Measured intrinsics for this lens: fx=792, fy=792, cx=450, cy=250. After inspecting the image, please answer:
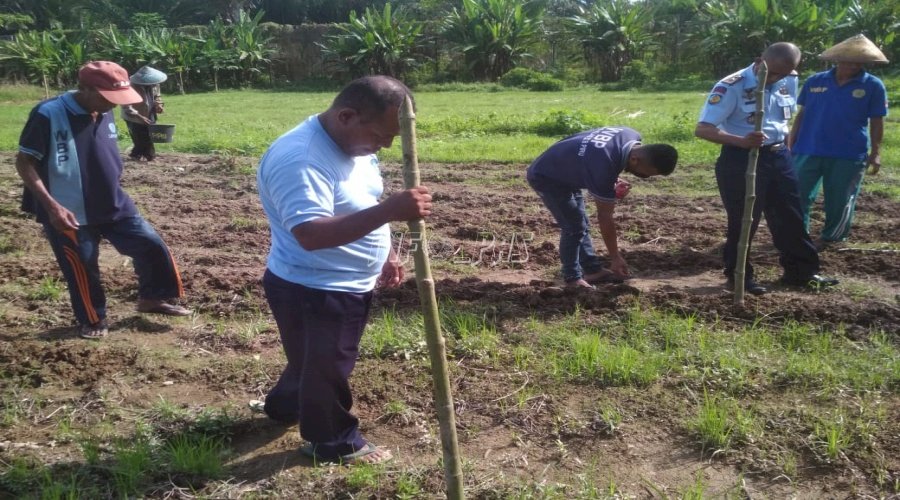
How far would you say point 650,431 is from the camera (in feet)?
11.3

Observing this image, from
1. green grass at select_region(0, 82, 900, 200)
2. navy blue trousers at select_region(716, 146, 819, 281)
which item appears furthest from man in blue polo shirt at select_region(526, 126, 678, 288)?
green grass at select_region(0, 82, 900, 200)

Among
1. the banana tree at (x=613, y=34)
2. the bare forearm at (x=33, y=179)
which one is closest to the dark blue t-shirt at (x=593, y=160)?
the bare forearm at (x=33, y=179)

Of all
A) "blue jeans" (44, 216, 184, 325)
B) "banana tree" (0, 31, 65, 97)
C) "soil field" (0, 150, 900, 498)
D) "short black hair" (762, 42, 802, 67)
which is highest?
"banana tree" (0, 31, 65, 97)

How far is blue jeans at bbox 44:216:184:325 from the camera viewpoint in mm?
4512

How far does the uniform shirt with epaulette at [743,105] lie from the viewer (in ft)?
16.1

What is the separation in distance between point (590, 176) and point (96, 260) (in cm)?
299

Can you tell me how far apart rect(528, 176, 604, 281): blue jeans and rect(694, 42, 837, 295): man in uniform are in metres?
0.89

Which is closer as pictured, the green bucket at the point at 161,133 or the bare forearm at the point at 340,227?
the bare forearm at the point at 340,227

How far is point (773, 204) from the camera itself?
521 cm

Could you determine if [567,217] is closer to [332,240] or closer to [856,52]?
[856,52]

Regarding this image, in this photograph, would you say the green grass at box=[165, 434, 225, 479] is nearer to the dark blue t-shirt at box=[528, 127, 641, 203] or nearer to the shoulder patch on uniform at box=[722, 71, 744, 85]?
the dark blue t-shirt at box=[528, 127, 641, 203]

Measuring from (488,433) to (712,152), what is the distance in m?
7.94

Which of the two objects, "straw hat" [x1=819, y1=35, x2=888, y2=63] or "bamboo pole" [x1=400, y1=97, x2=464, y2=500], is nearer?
"bamboo pole" [x1=400, y1=97, x2=464, y2=500]

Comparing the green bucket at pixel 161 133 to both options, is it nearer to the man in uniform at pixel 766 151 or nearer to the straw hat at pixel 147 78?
the straw hat at pixel 147 78
